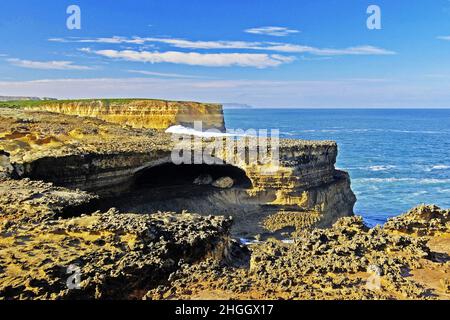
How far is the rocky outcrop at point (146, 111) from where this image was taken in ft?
148

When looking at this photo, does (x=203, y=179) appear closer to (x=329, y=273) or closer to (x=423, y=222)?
(x=423, y=222)

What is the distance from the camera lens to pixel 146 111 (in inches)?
1775

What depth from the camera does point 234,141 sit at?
2405 centimetres

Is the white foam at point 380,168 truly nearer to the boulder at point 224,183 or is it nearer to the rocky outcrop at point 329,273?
the boulder at point 224,183

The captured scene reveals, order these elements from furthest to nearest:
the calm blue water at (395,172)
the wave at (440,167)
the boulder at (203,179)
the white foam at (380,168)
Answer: the white foam at (380,168), the wave at (440,167), the calm blue water at (395,172), the boulder at (203,179)

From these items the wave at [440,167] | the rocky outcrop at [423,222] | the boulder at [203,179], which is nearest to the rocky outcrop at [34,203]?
the rocky outcrop at [423,222]

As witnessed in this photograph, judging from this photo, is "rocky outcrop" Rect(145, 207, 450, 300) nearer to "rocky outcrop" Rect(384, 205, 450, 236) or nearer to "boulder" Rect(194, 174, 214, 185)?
"rocky outcrop" Rect(384, 205, 450, 236)

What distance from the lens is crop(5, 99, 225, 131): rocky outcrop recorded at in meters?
45.0

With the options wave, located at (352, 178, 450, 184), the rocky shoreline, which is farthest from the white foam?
the rocky shoreline
